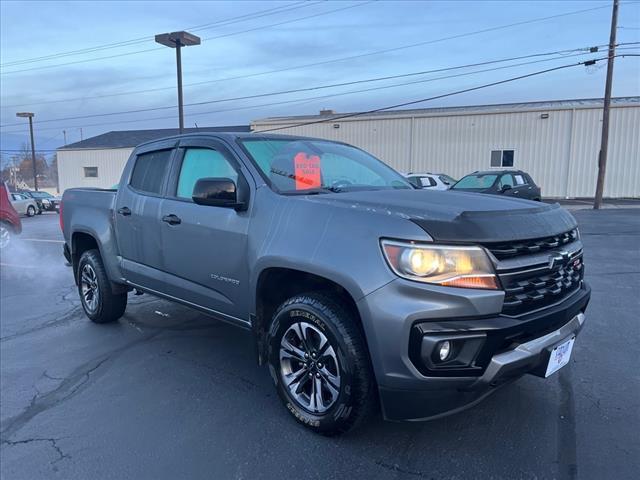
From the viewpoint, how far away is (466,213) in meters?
2.52

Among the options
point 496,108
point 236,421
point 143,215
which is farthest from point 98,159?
point 236,421

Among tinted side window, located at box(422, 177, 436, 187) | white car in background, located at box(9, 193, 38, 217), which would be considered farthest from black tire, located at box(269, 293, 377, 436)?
white car in background, located at box(9, 193, 38, 217)

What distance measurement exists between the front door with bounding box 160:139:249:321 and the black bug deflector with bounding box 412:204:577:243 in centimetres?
138

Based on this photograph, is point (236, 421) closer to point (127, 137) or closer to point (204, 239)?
point (204, 239)

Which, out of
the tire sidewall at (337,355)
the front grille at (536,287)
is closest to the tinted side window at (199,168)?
the tire sidewall at (337,355)

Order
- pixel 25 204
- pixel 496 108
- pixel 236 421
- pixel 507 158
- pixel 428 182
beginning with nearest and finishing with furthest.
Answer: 1. pixel 236 421
2. pixel 428 182
3. pixel 25 204
4. pixel 507 158
5. pixel 496 108

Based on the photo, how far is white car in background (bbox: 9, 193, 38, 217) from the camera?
2298 cm

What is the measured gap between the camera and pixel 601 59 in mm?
19578

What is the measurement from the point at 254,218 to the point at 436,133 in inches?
1035

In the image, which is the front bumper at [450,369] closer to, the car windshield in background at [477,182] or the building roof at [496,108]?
the car windshield in background at [477,182]

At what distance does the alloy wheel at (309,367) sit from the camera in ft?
9.11

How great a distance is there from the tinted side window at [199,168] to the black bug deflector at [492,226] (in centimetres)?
170

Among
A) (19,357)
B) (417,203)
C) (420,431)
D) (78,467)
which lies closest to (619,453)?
(420,431)

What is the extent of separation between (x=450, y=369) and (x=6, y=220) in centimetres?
1086
